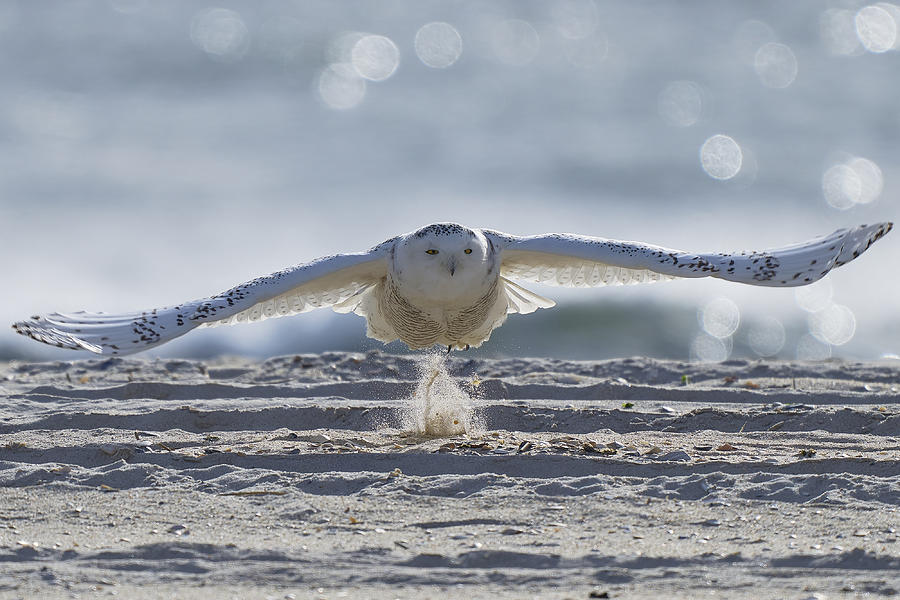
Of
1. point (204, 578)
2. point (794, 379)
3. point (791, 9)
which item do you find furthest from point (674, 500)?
point (791, 9)

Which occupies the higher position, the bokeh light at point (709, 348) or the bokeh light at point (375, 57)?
the bokeh light at point (375, 57)

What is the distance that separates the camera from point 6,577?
12.9 ft

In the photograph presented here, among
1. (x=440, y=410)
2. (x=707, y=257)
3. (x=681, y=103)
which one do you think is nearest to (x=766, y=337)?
(x=707, y=257)

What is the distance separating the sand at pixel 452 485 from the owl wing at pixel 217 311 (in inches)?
26.2

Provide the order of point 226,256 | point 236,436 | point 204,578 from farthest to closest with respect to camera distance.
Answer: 1. point 226,256
2. point 236,436
3. point 204,578

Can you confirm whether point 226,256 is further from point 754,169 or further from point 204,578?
point 204,578

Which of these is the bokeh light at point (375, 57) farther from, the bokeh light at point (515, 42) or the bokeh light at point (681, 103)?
the bokeh light at point (681, 103)

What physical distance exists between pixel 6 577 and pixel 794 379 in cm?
646

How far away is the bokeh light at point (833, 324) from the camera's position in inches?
633

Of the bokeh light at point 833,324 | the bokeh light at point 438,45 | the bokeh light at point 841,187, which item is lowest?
the bokeh light at point 833,324

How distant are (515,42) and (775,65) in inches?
280

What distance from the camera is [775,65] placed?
28125 millimetres

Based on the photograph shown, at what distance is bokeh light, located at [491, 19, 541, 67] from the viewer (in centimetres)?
2798

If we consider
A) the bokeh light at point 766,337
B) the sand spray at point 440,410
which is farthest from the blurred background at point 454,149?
the sand spray at point 440,410
